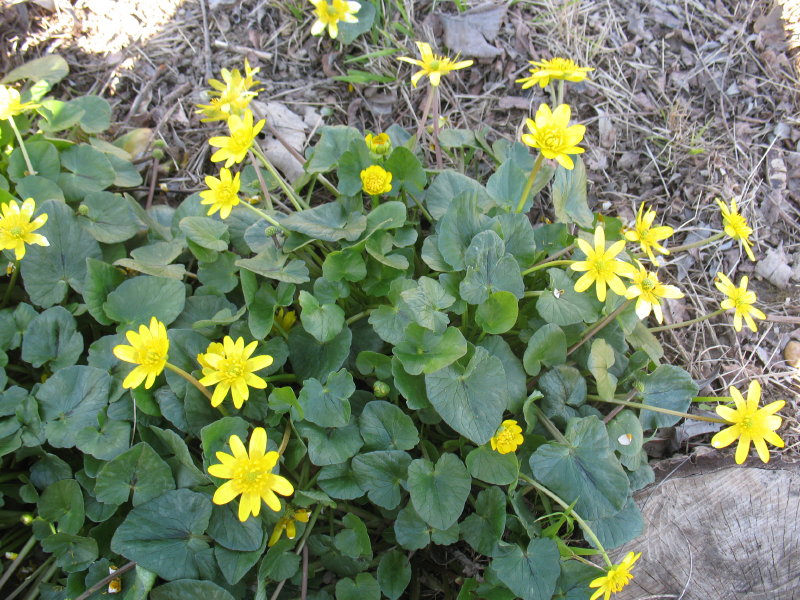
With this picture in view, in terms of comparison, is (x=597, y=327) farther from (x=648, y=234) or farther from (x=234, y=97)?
(x=234, y=97)

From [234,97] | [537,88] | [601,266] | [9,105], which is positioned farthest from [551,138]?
[9,105]

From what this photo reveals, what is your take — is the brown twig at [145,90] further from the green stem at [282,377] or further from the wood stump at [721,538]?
the wood stump at [721,538]

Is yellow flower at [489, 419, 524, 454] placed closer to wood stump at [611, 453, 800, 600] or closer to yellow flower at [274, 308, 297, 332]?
wood stump at [611, 453, 800, 600]

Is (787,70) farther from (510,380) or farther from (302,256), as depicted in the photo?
(302,256)

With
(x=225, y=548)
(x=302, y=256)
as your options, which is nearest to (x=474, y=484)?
(x=225, y=548)

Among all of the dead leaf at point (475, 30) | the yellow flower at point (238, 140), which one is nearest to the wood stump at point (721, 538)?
the yellow flower at point (238, 140)

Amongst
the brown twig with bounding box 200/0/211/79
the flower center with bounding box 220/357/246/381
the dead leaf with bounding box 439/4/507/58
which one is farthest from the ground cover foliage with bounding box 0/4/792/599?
the brown twig with bounding box 200/0/211/79
